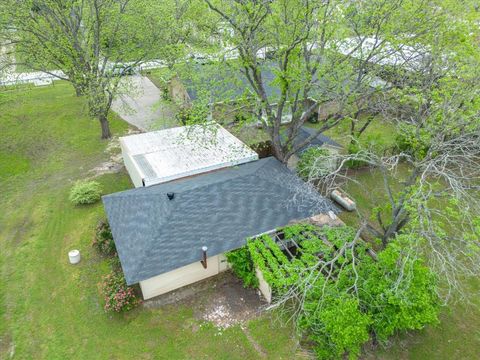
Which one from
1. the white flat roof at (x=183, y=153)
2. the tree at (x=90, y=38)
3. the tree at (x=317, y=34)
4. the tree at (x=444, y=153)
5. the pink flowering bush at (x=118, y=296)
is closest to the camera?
the tree at (x=444, y=153)

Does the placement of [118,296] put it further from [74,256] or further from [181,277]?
[74,256]

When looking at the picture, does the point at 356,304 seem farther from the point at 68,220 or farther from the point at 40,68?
the point at 40,68

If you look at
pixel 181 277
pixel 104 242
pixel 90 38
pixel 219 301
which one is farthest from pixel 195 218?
pixel 90 38

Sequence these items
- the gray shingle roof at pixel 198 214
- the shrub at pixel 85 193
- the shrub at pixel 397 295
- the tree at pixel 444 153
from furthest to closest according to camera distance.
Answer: the shrub at pixel 85 193 < the gray shingle roof at pixel 198 214 < the shrub at pixel 397 295 < the tree at pixel 444 153

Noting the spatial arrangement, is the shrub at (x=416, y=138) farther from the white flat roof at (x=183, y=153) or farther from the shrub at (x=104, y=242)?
the shrub at (x=104, y=242)

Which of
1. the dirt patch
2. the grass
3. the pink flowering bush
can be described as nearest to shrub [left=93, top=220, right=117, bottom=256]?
the grass

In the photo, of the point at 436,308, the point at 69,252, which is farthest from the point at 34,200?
the point at 436,308

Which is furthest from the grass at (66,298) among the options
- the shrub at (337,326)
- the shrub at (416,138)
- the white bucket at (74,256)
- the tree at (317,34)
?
Result: the tree at (317,34)
